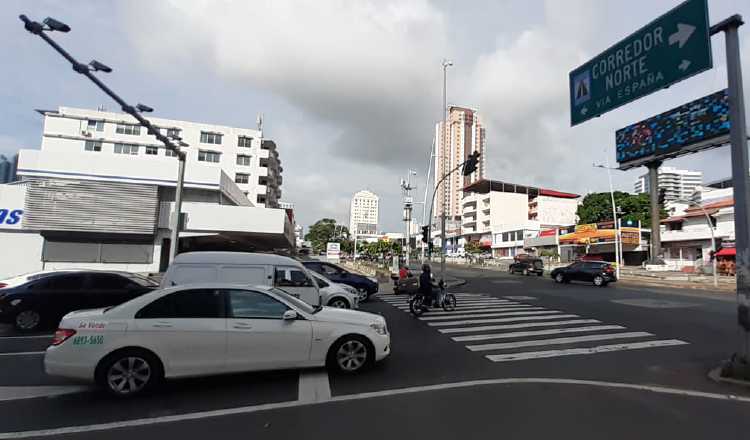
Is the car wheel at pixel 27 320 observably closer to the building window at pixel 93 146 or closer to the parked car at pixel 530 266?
the parked car at pixel 530 266

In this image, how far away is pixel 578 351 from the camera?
7.75 m

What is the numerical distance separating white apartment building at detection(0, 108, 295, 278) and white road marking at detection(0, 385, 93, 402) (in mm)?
17752

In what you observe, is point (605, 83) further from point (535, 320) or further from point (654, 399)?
point (535, 320)

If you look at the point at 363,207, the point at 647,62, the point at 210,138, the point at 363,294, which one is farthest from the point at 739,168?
the point at 363,207

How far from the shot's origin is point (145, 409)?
4711 millimetres

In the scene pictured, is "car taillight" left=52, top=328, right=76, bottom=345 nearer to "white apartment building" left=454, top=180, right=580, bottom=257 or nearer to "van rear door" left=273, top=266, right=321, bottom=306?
"van rear door" left=273, top=266, right=321, bottom=306

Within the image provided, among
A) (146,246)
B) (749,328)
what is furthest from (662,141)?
(146,246)

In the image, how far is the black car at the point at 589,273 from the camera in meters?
24.8

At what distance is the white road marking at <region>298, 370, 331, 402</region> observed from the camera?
5.04 m

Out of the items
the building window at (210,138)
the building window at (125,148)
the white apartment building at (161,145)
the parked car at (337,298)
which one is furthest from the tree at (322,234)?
the parked car at (337,298)

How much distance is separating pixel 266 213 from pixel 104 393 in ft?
66.2

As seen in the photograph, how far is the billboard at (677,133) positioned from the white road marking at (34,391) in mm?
47243

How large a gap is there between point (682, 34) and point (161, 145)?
5797cm

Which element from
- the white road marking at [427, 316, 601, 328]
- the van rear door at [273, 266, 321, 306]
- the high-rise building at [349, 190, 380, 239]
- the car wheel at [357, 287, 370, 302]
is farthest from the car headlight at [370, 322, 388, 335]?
the high-rise building at [349, 190, 380, 239]
